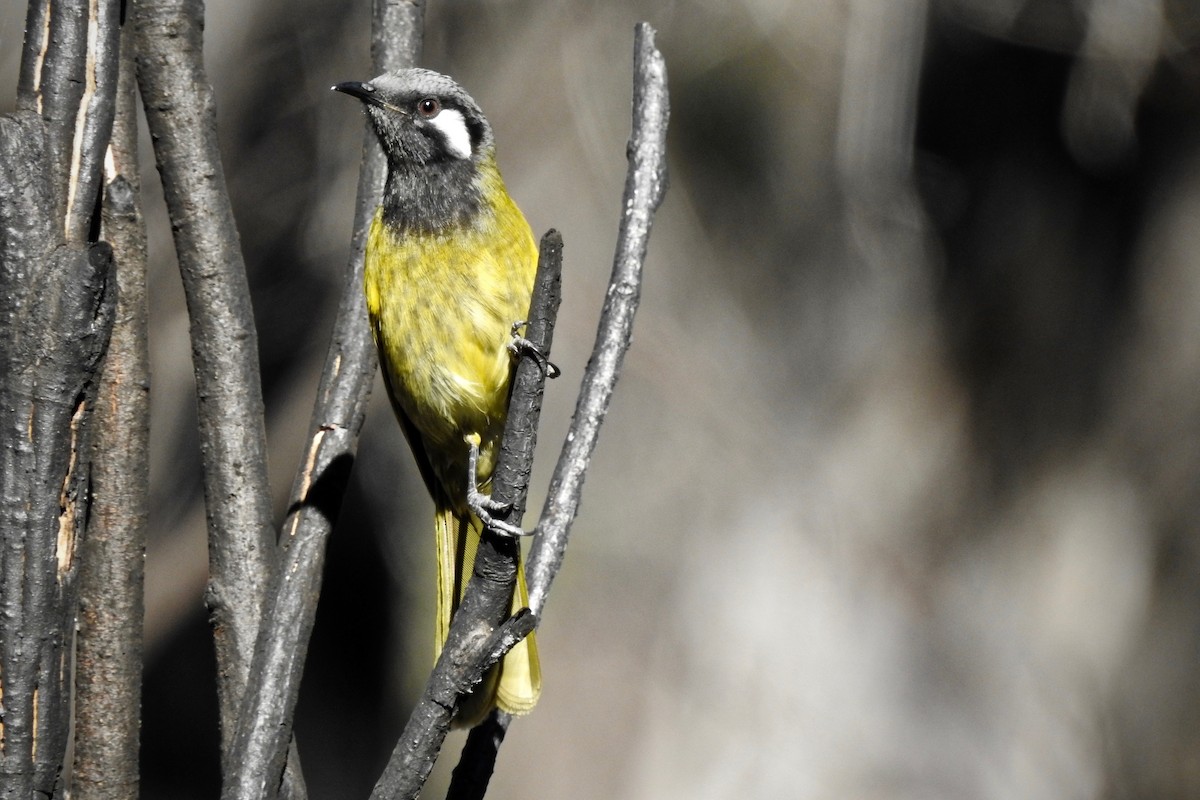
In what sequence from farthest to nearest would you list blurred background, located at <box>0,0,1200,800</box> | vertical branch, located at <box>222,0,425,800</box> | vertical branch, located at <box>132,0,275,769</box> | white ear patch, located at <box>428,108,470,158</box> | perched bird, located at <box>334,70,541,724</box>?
1. blurred background, located at <box>0,0,1200,800</box>
2. white ear patch, located at <box>428,108,470,158</box>
3. perched bird, located at <box>334,70,541,724</box>
4. vertical branch, located at <box>132,0,275,769</box>
5. vertical branch, located at <box>222,0,425,800</box>

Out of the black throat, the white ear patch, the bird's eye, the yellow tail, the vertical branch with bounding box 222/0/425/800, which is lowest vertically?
the yellow tail

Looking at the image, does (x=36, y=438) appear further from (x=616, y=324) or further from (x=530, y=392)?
(x=616, y=324)

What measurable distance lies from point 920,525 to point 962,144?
159 centimetres

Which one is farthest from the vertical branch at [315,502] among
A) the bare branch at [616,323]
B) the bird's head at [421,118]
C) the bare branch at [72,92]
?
the bare branch at [72,92]

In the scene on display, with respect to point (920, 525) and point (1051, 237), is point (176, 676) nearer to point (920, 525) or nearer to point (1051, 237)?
point (920, 525)

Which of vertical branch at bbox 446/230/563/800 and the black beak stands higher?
the black beak

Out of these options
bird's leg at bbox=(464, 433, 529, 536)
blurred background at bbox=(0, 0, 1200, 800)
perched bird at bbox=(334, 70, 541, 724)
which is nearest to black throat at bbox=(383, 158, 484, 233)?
perched bird at bbox=(334, 70, 541, 724)

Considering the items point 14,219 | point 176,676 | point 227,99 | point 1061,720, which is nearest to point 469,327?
point 14,219

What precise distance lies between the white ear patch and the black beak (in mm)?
163

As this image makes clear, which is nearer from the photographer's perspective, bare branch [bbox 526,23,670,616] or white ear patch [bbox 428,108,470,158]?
bare branch [bbox 526,23,670,616]

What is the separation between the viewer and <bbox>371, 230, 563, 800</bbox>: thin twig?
165 centimetres

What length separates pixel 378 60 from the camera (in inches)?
94.4

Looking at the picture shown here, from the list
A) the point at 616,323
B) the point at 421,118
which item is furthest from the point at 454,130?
the point at 616,323

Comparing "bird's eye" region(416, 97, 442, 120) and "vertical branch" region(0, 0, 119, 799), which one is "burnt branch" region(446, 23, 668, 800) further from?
"vertical branch" region(0, 0, 119, 799)
